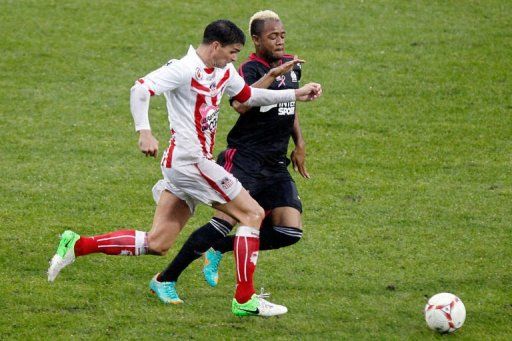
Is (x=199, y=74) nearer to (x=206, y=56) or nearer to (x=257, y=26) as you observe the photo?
(x=206, y=56)

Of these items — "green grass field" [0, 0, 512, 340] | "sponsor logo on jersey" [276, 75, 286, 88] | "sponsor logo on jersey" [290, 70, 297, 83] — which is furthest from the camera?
"sponsor logo on jersey" [290, 70, 297, 83]

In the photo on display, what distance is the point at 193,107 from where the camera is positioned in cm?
834

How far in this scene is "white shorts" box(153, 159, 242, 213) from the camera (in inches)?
329

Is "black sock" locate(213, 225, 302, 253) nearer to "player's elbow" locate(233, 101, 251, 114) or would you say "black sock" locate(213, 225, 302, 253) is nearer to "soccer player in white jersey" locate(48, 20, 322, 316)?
"soccer player in white jersey" locate(48, 20, 322, 316)

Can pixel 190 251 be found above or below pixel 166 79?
below

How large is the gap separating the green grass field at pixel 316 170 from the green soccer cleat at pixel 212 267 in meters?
0.11

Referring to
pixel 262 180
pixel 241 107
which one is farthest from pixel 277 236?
pixel 241 107

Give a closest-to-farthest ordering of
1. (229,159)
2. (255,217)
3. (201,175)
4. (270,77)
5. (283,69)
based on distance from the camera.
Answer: (201,175)
(255,217)
(283,69)
(270,77)
(229,159)

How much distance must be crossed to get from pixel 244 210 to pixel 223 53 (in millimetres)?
1291

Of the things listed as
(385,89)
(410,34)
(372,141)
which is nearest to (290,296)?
(372,141)

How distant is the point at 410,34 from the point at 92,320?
9.86 m

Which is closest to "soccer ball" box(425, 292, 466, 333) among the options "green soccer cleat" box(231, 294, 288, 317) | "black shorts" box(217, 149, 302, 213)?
"green soccer cleat" box(231, 294, 288, 317)

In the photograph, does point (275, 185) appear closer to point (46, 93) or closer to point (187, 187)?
point (187, 187)

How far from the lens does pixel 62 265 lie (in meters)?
8.48
